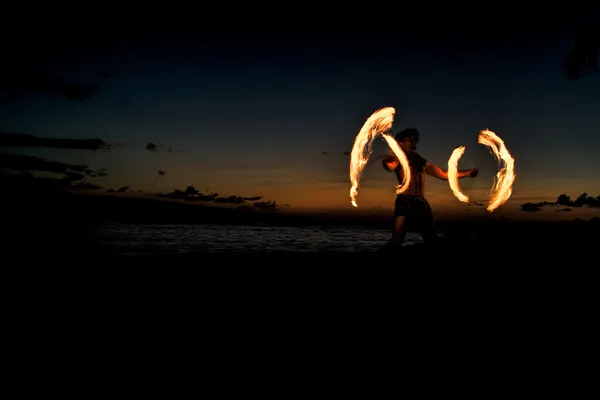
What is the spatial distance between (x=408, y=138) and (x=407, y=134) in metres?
0.08

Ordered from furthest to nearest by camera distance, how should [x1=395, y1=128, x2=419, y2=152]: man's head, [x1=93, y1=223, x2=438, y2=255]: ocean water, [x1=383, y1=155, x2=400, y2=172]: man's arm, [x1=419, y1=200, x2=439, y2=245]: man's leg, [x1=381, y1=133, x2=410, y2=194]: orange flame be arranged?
[x1=93, y1=223, x2=438, y2=255]: ocean water
[x1=395, y1=128, x2=419, y2=152]: man's head
[x1=419, y1=200, x2=439, y2=245]: man's leg
[x1=383, y1=155, x2=400, y2=172]: man's arm
[x1=381, y1=133, x2=410, y2=194]: orange flame

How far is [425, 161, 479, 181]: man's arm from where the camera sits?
10255 mm

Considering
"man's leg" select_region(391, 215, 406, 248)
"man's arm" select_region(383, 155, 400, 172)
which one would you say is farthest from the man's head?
"man's leg" select_region(391, 215, 406, 248)

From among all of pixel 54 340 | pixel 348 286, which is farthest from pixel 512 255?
pixel 54 340

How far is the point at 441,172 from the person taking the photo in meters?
10.4

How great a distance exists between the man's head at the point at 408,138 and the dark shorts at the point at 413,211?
1.02 meters

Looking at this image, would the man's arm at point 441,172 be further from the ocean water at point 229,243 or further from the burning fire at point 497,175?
the ocean water at point 229,243

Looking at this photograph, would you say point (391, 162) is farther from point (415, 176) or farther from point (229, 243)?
point (229, 243)

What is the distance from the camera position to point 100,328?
5438 mm

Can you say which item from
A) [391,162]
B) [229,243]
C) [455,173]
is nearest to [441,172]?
[455,173]

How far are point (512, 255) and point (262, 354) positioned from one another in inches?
353

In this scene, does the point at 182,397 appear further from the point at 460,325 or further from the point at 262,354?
the point at 460,325

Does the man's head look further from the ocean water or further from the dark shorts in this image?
the ocean water

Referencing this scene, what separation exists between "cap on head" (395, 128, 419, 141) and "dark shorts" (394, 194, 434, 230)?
119 cm
